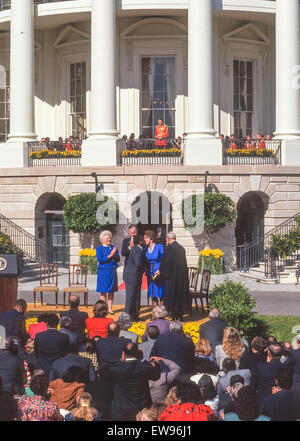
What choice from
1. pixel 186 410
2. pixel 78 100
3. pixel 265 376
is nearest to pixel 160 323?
pixel 265 376

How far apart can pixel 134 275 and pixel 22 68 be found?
53.5 feet

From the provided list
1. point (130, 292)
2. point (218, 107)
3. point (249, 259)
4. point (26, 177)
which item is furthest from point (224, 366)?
point (218, 107)

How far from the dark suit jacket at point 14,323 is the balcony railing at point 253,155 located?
700 inches

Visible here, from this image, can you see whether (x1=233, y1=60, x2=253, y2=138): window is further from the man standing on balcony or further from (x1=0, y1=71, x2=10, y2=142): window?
(x1=0, y1=71, x2=10, y2=142): window

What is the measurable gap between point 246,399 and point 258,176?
70.8 ft

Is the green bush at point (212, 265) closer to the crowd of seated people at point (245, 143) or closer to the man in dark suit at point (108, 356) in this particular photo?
the crowd of seated people at point (245, 143)

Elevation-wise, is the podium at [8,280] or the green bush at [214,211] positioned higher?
the green bush at [214,211]

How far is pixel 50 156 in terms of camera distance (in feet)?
103

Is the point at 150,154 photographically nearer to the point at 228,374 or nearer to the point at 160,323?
the point at 160,323

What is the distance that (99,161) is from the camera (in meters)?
30.3

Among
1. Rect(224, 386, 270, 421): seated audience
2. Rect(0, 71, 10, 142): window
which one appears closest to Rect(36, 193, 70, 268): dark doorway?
Rect(0, 71, 10, 142): window

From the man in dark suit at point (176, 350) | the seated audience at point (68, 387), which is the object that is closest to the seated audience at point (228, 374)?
the man in dark suit at point (176, 350)

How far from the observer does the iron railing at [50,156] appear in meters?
31.2

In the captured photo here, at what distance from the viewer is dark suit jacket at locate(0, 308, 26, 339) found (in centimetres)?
1321
